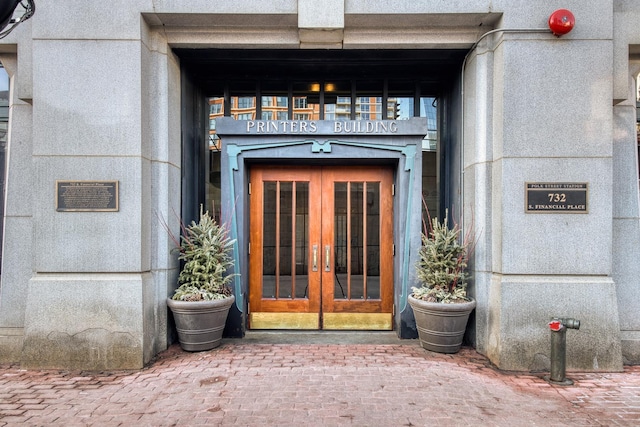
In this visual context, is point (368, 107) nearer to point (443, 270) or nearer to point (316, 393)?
point (443, 270)

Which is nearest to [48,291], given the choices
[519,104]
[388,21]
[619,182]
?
[388,21]

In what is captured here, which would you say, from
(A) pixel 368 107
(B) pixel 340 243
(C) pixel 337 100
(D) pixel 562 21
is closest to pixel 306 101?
(C) pixel 337 100

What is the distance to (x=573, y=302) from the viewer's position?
4.77 metres

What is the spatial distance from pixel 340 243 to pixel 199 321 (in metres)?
2.49

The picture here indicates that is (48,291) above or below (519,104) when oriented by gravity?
below

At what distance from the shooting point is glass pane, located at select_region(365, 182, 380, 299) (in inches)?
242

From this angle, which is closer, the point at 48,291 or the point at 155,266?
the point at 48,291

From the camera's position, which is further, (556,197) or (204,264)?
(204,264)

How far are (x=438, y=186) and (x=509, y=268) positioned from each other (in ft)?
6.26

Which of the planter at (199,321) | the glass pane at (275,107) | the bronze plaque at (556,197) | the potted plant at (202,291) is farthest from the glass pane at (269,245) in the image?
the bronze plaque at (556,197)

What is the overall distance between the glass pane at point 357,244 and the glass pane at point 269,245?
1.30m

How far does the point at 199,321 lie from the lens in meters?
5.06

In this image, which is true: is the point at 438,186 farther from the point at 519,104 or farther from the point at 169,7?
the point at 169,7

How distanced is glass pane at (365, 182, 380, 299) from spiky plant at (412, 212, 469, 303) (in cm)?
95
